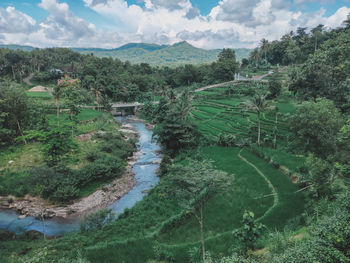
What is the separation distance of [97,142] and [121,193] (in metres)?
13.8

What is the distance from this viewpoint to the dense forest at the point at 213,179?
40.8ft

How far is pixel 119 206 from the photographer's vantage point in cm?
2470

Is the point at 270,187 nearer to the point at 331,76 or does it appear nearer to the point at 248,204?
the point at 248,204

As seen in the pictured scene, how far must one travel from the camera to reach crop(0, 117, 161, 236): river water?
67.4 feet

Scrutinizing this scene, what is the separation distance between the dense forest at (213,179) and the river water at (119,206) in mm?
1995

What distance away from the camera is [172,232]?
16891mm

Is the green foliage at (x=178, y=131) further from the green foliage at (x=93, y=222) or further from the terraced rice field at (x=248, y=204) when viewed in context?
the green foliage at (x=93, y=222)

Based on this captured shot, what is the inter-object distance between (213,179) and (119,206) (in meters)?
16.1

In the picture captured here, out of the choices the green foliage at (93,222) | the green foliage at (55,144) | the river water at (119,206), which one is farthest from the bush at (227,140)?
the green foliage at (55,144)

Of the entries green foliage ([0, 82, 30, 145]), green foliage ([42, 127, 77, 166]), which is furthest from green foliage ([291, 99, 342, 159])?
green foliage ([0, 82, 30, 145])

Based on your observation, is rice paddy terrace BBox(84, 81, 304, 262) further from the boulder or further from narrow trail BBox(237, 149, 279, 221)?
the boulder

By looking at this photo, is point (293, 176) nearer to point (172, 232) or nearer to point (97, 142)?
A: point (172, 232)

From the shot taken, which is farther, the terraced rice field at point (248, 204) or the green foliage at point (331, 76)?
the green foliage at point (331, 76)

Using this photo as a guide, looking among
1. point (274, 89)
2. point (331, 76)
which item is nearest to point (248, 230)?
point (331, 76)
